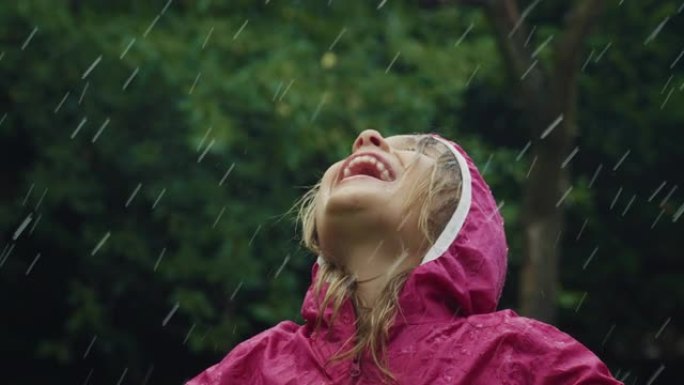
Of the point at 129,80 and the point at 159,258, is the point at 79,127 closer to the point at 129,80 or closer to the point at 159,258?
the point at 129,80

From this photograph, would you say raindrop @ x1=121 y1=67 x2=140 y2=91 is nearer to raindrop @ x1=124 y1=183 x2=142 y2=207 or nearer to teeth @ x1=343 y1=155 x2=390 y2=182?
raindrop @ x1=124 y1=183 x2=142 y2=207

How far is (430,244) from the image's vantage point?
350cm

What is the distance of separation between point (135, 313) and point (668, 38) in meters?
5.49

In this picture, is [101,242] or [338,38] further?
[101,242]

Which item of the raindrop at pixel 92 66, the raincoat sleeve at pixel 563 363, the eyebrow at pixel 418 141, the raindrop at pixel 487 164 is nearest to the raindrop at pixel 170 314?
the raindrop at pixel 92 66

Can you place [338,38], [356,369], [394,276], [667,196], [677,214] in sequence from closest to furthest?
[356,369] → [394,276] → [338,38] → [677,214] → [667,196]

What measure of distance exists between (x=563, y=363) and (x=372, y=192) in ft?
2.07

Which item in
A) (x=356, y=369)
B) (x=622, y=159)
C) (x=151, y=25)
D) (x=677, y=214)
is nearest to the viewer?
(x=356, y=369)

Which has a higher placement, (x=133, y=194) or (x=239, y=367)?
(x=239, y=367)

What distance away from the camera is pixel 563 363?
126 inches

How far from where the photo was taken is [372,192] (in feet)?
11.4

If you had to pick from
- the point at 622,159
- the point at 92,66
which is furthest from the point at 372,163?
the point at 622,159

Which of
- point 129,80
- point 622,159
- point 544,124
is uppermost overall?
point 544,124

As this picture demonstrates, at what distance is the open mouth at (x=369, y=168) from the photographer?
359cm
